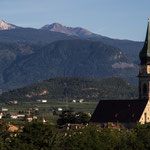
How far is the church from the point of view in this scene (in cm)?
14550

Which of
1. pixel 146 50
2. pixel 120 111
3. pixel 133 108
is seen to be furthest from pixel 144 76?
pixel 120 111

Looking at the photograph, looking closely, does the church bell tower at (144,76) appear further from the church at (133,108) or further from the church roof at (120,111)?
the church roof at (120,111)

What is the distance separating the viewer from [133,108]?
146625mm

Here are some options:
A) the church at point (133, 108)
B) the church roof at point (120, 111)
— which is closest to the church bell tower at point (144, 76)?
the church at point (133, 108)

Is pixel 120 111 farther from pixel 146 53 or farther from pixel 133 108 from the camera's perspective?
pixel 146 53

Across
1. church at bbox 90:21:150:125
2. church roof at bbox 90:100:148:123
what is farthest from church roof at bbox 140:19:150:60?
church roof at bbox 90:100:148:123

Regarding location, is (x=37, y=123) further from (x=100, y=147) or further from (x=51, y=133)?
(x=100, y=147)

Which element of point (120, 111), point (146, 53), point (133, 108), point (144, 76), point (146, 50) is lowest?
point (120, 111)

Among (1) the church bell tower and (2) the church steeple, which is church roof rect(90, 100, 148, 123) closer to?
(1) the church bell tower

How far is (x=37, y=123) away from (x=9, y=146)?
8946mm

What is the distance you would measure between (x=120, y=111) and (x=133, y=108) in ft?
10.2

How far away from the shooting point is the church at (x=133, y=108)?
146 metres

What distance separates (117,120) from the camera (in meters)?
148

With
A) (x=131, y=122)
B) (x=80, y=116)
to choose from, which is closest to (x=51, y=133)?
(x=131, y=122)
